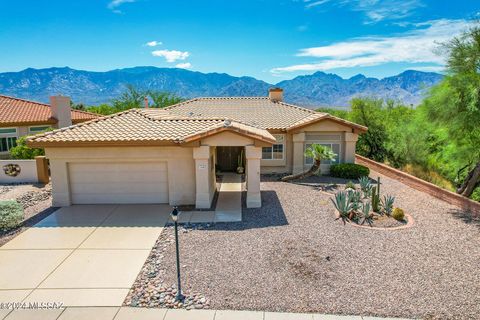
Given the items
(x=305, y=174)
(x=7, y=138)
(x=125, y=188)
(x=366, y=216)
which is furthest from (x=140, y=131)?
(x=7, y=138)

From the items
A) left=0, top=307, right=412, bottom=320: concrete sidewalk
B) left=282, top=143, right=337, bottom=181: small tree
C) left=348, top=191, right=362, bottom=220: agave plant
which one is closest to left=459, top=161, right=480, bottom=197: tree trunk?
left=348, top=191, right=362, bottom=220: agave plant

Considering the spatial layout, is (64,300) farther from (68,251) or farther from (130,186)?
(130,186)

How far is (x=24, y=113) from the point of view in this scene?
1022 inches

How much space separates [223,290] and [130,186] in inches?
311

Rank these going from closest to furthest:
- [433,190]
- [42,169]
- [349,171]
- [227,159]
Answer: [433,190] < [42,169] < [349,171] < [227,159]

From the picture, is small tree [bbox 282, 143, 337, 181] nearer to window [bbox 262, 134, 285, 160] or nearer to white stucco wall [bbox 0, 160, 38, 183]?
window [bbox 262, 134, 285, 160]

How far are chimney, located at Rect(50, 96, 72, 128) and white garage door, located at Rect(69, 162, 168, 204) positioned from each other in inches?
563

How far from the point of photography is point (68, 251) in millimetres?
9836

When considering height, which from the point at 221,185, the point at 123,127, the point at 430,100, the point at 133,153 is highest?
the point at 430,100

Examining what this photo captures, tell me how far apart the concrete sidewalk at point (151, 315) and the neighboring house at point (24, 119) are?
70.3 ft

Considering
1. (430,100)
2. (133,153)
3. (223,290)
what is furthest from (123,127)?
(430,100)

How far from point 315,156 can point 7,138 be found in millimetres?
21713

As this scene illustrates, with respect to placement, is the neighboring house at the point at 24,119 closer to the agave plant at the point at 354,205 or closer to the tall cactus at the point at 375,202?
the agave plant at the point at 354,205

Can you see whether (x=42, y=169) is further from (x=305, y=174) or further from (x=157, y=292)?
(x=305, y=174)
